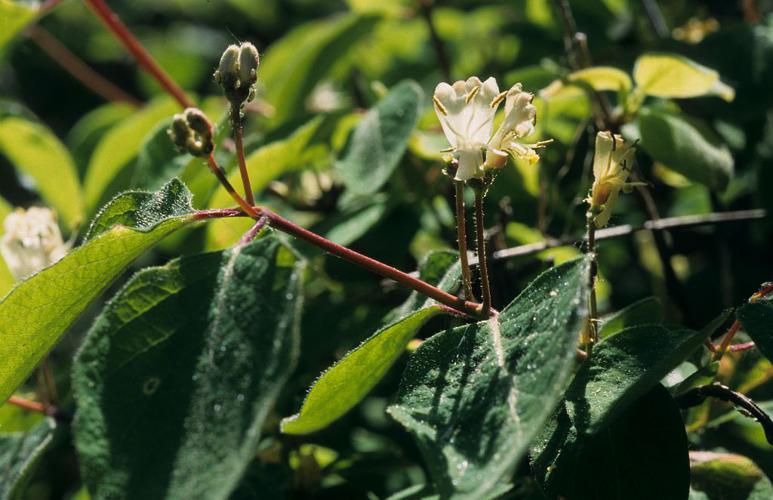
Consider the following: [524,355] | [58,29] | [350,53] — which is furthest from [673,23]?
[58,29]

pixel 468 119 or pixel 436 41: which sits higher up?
pixel 436 41

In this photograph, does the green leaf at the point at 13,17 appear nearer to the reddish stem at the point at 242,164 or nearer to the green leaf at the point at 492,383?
the reddish stem at the point at 242,164

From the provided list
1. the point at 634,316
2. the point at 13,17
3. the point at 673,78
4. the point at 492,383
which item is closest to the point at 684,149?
the point at 673,78

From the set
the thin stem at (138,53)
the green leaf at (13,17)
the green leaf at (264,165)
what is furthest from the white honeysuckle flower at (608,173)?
the green leaf at (13,17)

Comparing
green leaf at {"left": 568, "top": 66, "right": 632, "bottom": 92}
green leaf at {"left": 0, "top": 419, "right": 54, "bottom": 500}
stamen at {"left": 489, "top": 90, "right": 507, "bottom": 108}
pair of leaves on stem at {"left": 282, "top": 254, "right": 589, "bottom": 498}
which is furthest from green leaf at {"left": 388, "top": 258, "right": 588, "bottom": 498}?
green leaf at {"left": 568, "top": 66, "right": 632, "bottom": 92}

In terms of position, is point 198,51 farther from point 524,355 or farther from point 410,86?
point 524,355

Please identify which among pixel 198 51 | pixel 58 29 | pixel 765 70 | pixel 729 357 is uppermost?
pixel 58 29

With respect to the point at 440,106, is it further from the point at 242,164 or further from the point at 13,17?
the point at 13,17
